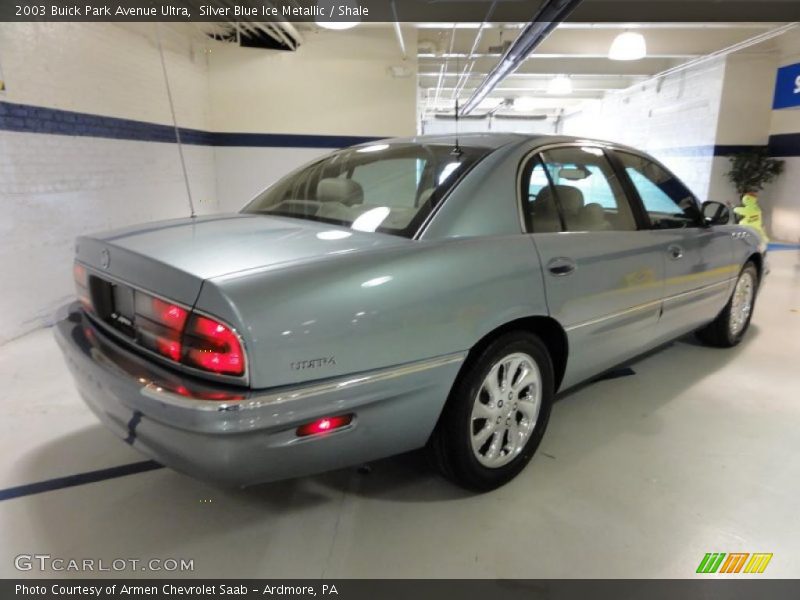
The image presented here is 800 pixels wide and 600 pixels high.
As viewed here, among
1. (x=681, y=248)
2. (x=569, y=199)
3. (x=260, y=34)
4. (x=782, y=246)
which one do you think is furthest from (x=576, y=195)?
(x=782, y=246)

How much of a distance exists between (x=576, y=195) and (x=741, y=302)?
2114 mm

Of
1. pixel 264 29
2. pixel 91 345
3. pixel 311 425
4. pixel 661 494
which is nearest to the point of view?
pixel 311 425

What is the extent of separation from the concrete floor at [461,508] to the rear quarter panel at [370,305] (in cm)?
66

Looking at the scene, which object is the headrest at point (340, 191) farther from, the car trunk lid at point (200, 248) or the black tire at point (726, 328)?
the black tire at point (726, 328)

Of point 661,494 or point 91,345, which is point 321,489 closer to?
point 91,345

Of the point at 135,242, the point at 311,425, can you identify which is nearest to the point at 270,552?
the point at 311,425

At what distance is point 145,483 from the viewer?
2.05 metres

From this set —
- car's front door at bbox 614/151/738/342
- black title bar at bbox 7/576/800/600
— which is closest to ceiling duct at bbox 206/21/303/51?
car's front door at bbox 614/151/738/342

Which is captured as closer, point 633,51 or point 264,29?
point 633,51

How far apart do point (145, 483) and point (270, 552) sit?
0.69 metres

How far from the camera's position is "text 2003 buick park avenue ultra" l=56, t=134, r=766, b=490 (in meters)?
1.39

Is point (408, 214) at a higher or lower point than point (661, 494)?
higher

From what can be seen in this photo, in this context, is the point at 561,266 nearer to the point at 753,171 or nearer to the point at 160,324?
the point at 160,324

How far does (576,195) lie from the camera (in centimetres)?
232
